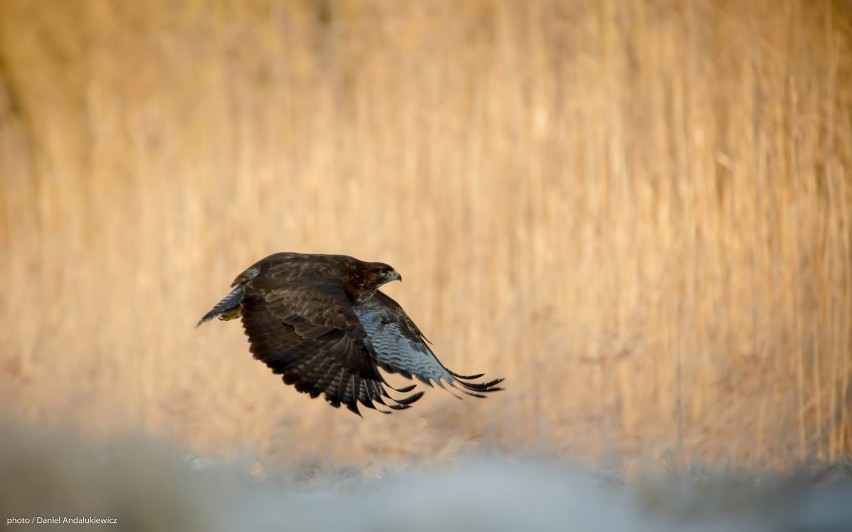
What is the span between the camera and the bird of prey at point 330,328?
7.91ft

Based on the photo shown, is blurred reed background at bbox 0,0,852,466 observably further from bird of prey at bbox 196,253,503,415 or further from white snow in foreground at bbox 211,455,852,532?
bird of prey at bbox 196,253,503,415

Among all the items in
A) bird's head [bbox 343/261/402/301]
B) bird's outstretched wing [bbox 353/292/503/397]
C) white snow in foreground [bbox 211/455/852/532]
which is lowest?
white snow in foreground [bbox 211/455/852/532]

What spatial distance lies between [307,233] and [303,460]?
3.06 feet

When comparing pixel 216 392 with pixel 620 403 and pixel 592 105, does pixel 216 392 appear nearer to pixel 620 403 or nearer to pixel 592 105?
pixel 620 403

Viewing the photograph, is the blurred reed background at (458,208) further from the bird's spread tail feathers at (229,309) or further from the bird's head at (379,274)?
the bird's head at (379,274)

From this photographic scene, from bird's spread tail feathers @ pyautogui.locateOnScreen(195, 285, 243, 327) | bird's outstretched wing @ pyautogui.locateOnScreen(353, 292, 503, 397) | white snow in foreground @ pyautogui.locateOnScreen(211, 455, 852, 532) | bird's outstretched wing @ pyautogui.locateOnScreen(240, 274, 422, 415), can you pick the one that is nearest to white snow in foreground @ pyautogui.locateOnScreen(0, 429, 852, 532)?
white snow in foreground @ pyautogui.locateOnScreen(211, 455, 852, 532)

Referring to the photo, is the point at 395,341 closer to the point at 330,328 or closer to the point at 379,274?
the point at 379,274

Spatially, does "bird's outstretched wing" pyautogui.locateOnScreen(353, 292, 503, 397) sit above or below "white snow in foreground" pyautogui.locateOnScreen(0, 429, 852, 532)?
above

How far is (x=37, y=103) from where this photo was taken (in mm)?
4227

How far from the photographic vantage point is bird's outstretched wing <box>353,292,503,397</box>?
9.30 feet

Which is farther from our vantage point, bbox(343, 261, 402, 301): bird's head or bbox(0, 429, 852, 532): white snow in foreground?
bbox(0, 429, 852, 532): white snow in foreground

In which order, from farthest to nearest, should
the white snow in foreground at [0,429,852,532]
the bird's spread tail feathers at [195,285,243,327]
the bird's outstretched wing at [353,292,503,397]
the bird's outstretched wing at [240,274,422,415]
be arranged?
the white snow in foreground at [0,429,852,532]
the bird's outstretched wing at [353,292,503,397]
the bird's spread tail feathers at [195,285,243,327]
the bird's outstretched wing at [240,274,422,415]

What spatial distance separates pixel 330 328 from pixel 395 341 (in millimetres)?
454

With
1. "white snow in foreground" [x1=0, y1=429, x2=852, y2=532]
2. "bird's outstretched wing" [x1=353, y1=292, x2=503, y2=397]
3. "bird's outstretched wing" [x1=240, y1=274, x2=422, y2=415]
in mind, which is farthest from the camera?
"white snow in foreground" [x1=0, y1=429, x2=852, y2=532]
